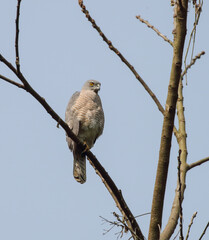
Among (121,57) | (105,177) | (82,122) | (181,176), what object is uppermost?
(82,122)

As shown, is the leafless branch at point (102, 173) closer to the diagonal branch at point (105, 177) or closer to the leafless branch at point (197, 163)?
the diagonal branch at point (105, 177)

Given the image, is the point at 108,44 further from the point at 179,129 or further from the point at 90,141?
the point at 90,141

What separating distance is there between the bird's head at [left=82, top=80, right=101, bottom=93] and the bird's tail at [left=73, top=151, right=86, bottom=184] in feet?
3.95

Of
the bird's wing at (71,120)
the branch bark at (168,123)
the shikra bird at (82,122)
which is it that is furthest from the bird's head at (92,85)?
the branch bark at (168,123)

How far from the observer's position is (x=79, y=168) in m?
5.90

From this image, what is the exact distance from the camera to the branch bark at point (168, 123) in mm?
2416

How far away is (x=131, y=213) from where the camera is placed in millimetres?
2934

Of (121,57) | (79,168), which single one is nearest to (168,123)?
(121,57)

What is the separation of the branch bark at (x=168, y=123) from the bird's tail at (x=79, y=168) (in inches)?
131

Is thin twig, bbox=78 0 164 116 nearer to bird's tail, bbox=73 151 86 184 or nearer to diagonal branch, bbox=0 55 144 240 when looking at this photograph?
diagonal branch, bbox=0 55 144 240

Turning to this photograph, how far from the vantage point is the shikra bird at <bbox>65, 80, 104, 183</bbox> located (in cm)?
590

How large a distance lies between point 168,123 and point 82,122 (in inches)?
140

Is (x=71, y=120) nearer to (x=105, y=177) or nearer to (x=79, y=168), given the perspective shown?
(x=79, y=168)

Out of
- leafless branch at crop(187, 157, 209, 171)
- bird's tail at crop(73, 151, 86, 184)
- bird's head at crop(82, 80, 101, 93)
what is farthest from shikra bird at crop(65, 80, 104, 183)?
leafless branch at crop(187, 157, 209, 171)
